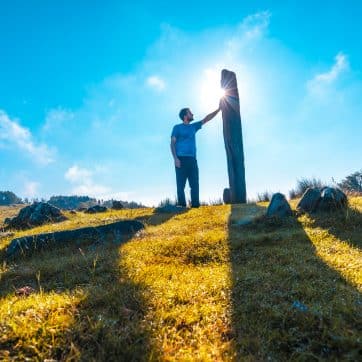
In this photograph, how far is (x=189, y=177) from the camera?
12383 millimetres

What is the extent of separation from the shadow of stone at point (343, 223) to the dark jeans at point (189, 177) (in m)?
5.36

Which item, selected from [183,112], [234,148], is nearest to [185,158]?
[183,112]

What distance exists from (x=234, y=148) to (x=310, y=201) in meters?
6.03

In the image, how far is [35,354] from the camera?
2.89 m

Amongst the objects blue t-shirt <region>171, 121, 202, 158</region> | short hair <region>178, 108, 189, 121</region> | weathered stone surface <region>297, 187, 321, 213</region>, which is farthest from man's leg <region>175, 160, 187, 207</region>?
weathered stone surface <region>297, 187, 321, 213</region>

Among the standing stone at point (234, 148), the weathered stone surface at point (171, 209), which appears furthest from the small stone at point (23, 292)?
the standing stone at point (234, 148)

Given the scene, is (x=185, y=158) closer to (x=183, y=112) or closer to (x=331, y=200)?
(x=183, y=112)

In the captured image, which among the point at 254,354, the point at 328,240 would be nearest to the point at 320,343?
the point at 254,354

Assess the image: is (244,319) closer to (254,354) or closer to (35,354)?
(254,354)

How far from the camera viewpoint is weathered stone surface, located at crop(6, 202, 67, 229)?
38.2ft

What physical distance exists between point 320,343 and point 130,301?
6.50ft

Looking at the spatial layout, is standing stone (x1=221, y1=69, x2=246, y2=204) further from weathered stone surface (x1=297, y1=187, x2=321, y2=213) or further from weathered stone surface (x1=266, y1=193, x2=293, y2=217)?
weathered stone surface (x1=266, y1=193, x2=293, y2=217)

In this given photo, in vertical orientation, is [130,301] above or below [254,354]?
above

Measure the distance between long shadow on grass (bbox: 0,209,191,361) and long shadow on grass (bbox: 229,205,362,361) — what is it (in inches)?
38.1
